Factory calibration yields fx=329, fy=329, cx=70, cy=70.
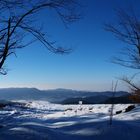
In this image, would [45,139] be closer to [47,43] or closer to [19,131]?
[19,131]

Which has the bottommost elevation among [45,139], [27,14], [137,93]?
[45,139]

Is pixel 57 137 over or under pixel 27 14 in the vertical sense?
under

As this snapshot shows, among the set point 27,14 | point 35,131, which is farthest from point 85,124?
point 27,14

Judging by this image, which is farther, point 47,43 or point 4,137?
point 47,43

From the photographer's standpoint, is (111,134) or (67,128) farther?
(67,128)

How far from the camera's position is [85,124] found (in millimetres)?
8328

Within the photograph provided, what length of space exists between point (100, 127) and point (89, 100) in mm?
32963

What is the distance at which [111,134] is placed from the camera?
7391mm

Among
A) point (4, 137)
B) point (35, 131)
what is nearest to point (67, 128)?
point (35, 131)

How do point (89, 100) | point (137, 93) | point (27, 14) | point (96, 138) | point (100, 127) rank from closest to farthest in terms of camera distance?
point (96, 138) → point (100, 127) → point (27, 14) → point (137, 93) → point (89, 100)

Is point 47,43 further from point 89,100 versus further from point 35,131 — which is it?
point 89,100

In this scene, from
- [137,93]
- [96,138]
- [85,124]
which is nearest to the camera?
[96,138]

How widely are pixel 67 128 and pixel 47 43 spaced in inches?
117

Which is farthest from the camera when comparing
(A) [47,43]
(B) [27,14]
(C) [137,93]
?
(C) [137,93]
